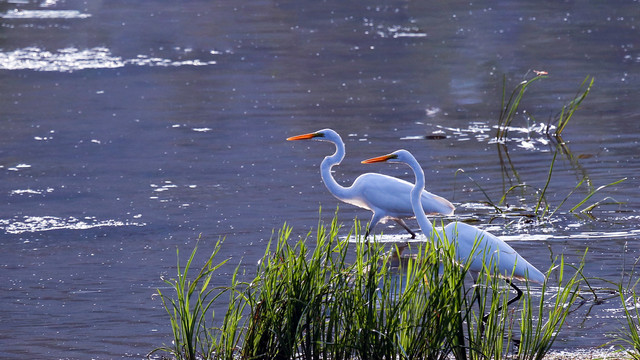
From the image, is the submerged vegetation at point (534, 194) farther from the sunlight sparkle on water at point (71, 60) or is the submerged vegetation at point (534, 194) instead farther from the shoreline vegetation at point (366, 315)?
the sunlight sparkle on water at point (71, 60)

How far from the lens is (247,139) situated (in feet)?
37.2

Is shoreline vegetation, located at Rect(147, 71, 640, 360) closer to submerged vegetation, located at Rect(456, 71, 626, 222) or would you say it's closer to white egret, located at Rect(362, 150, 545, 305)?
white egret, located at Rect(362, 150, 545, 305)

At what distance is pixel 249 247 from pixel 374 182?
1.12 m

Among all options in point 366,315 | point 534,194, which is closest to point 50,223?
point 534,194

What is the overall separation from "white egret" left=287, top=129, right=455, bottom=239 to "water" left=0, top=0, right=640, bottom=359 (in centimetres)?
36

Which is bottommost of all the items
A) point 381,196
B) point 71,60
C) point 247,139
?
point 247,139

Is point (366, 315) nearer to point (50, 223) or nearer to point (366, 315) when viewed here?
point (366, 315)

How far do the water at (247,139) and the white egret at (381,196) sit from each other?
0.36 metres

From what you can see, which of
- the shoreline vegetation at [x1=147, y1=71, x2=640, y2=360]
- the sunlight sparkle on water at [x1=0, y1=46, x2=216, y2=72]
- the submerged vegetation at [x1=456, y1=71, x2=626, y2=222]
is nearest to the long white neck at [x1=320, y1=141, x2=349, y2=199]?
the submerged vegetation at [x1=456, y1=71, x2=626, y2=222]

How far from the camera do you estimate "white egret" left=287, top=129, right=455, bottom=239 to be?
7.39 m

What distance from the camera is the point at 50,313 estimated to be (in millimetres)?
5953

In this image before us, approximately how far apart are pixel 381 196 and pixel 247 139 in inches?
162

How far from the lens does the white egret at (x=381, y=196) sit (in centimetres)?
739

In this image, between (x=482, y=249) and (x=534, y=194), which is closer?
(x=482, y=249)
